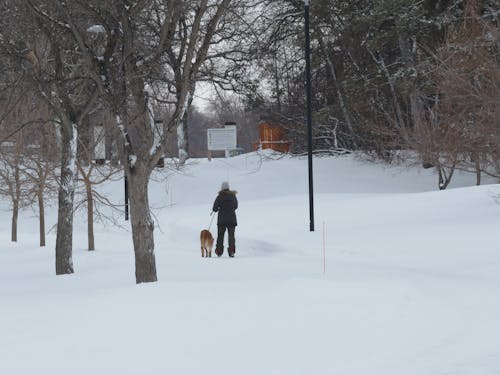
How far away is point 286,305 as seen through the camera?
795cm

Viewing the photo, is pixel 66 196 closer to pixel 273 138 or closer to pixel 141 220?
pixel 141 220

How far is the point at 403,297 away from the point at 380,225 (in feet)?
28.7

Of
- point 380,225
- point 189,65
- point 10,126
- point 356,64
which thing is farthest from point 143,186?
point 356,64

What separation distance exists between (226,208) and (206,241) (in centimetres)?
85

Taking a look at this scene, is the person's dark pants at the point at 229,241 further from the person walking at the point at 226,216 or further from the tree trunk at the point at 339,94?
the tree trunk at the point at 339,94

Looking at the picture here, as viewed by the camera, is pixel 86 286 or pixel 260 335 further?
pixel 86 286

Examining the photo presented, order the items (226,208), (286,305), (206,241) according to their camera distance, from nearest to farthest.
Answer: (286,305) < (206,241) < (226,208)

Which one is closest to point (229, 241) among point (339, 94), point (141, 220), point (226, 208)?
point (226, 208)

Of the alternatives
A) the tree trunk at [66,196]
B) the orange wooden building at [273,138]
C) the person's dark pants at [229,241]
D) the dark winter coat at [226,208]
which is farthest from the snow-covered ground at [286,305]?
the orange wooden building at [273,138]

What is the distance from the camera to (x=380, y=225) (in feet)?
57.6

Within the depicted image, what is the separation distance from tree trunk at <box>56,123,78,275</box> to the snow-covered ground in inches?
19.6

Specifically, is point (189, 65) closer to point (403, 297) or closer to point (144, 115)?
point (144, 115)

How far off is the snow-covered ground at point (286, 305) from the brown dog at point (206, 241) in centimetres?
52

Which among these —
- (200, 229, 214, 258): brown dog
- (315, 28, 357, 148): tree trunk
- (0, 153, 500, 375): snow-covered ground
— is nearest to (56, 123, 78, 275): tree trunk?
(0, 153, 500, 375): snow-covered ground
